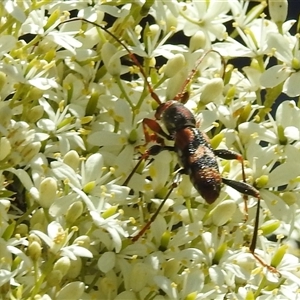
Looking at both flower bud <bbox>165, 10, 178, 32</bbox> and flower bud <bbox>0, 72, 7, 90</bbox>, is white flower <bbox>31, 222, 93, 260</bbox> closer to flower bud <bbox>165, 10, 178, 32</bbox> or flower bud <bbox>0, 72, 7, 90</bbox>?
flower bud <bbox>0, 72, 7, 90</bbox>

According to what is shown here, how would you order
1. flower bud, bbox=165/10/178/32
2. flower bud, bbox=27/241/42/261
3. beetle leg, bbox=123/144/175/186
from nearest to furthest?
flower bud, bbox=27/241/42/261 < beetle leg, bbox=123/144/175/186 < flower bud, bbox=165/10/178/32

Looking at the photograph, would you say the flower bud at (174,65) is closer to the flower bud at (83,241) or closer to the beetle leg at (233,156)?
the beetle leg at (233,156)

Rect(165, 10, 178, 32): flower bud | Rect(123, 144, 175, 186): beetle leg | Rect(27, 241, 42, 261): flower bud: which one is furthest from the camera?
Rect(165, 10, 178, 32): flower bud

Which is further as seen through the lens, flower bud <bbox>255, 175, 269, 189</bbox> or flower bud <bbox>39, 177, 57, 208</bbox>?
flower bud <bbox>255, 175, 269, 189</bbox>

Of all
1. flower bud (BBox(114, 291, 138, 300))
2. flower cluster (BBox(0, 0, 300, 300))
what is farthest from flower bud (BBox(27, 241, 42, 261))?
flower bud (BBox(114, 291, 138, 300))

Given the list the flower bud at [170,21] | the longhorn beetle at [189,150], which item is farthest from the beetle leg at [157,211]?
the flower bud at [170,21]

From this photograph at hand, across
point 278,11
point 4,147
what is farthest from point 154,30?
point 4,147
